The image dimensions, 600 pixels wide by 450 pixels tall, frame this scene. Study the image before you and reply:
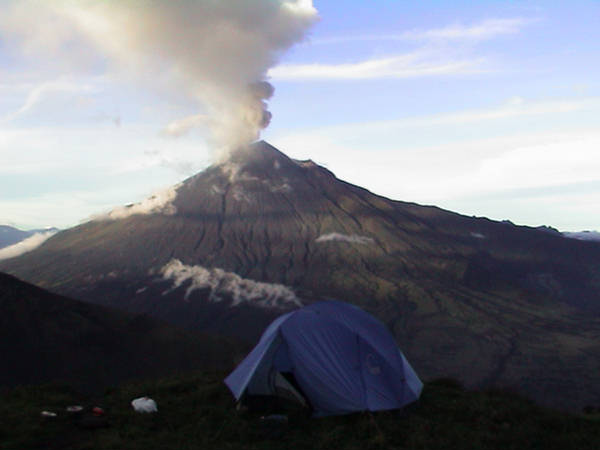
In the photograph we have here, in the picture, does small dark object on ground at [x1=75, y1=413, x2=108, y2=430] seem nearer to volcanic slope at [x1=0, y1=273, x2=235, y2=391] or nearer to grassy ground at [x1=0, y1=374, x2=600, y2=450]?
grassy ground at [x1=0, y1=374, x2=600, y2=450]

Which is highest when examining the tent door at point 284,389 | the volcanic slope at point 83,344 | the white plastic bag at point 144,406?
the tent door at point 284,389

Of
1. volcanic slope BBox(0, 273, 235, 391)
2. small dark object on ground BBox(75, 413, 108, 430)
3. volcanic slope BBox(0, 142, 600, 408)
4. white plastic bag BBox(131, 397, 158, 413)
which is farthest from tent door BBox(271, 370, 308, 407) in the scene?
volcanic slope BBox(0, 142, 600, 408)

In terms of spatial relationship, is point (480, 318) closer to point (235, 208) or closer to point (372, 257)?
point (372, 257)

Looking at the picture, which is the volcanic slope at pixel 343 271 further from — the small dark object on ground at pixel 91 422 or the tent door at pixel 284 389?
the small dark object on ground at pixel 91 422

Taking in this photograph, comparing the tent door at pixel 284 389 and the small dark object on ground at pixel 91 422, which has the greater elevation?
the tent door at pixel 284 389

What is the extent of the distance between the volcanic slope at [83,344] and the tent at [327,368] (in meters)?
33.8

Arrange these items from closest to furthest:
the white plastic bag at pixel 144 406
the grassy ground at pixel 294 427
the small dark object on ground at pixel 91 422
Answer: the grassy ground at pixel 294 427
the small dark object on ground at pixel 91 422
the white plastic bag at pixel 144 406

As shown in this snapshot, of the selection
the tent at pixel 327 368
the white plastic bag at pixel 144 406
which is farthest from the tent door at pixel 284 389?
the white plastic bag at pixel 144 406

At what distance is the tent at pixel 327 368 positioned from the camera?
587 inches

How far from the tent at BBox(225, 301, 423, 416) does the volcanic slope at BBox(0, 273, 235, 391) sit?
33.8 m

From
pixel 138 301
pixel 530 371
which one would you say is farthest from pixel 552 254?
pixel 138 301

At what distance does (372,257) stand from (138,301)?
2580 inches

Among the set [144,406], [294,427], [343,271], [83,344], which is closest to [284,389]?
[294,427]

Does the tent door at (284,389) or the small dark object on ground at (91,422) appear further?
the tent door at (284,389)
